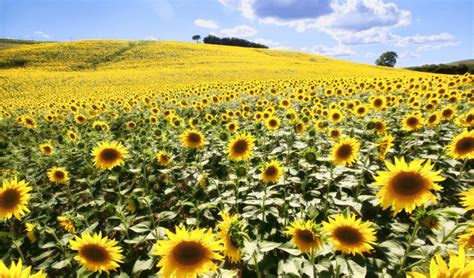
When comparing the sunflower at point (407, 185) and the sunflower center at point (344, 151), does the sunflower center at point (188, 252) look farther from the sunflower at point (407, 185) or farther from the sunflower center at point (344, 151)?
the sunflower center at point (344, 151)

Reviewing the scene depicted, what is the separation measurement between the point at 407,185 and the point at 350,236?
0.62 metres

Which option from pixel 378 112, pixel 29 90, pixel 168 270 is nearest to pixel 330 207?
pixel 168 270

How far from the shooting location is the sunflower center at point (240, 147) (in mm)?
4902

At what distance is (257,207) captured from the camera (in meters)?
4.49

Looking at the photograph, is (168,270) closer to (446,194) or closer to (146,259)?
(146,259)

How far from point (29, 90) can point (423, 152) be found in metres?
30.2

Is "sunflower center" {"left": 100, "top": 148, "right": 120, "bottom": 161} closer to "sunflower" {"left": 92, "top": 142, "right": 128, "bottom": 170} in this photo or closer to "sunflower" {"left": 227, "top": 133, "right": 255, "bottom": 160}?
"sunflower" {"left": 92, "top": 142, "right": 128, "bottom": 170}

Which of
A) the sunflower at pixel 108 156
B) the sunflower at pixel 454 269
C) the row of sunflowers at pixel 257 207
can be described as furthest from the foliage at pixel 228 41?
the sunflower at pixel 454 269

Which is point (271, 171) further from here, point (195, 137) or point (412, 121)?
point (412, 121)

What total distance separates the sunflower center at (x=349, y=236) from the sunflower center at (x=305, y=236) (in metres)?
0.21

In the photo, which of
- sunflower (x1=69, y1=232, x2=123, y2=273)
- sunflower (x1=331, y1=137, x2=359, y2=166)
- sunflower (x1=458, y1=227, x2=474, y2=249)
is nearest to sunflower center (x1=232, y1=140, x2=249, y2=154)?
sunflower (x1=331, y1=137, x2=359, y2=166)

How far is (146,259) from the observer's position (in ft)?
11.6

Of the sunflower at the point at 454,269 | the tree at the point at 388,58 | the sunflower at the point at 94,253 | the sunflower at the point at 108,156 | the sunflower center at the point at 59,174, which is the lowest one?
the sunflower center at the point at 59,174

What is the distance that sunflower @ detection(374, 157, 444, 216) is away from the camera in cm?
257
